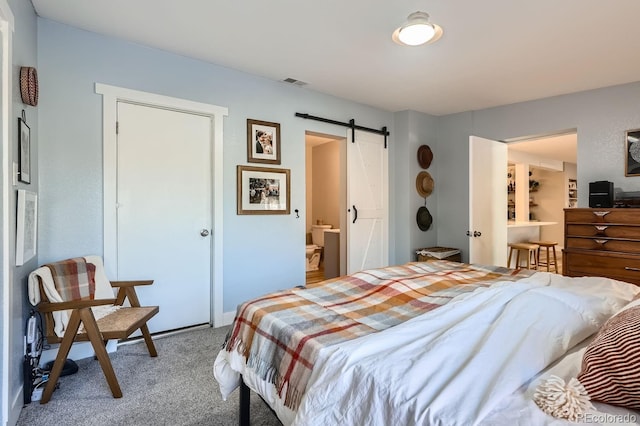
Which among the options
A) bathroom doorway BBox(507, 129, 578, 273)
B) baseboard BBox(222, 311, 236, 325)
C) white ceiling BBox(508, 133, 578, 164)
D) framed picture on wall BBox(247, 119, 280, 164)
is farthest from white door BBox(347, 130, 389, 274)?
bathroom doorway BBox(507, 129, 578, 273)

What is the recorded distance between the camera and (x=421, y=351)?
39.4 inches

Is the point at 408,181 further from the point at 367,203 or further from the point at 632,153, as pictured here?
the point at 632,153

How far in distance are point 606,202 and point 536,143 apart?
3112 mm

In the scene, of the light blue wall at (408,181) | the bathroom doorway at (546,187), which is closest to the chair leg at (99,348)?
the light blue wall at (408,181)

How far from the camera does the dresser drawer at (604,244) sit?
3.11 m

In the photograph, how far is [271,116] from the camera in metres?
3.54

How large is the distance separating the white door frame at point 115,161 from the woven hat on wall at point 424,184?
2.80 meters

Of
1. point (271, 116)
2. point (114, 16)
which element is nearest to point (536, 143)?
point (271, 116)

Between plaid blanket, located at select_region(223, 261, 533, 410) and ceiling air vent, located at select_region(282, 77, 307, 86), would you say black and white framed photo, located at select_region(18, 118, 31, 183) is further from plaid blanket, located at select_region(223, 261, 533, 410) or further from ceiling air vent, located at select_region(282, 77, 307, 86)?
ceiling air vent, located at select_region(282, 77, 307, 86)

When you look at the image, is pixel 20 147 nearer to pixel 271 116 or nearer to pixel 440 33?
pixel 271 116

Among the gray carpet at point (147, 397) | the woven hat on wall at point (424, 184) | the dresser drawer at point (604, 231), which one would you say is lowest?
the gray carpet at point (147, 397)

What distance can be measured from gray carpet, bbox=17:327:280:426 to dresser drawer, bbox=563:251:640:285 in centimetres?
337

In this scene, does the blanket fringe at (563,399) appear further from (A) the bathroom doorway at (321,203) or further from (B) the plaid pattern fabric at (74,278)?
(A) the bathroom doorway at (321,203)

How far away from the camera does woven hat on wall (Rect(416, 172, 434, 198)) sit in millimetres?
4711
